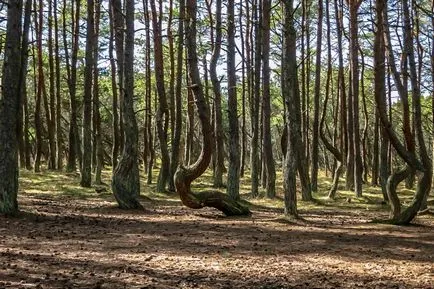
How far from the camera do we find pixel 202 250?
8.20m

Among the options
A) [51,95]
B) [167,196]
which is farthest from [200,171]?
[51,95]

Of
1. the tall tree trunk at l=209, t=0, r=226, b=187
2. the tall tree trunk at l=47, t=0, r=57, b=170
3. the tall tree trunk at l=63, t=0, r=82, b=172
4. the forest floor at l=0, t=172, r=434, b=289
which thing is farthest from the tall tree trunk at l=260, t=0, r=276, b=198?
the tall tree trunk at l=47, t=0, r=57, b=170

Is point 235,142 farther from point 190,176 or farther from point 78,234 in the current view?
point 78,234

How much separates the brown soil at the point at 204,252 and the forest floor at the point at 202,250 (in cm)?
1

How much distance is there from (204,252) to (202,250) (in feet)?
0.58

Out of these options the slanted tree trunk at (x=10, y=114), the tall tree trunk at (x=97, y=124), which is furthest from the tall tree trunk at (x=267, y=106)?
the slanted tree trunk at (x=10, y=114)

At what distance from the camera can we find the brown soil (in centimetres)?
632

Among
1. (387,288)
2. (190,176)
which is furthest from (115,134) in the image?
(387,288)

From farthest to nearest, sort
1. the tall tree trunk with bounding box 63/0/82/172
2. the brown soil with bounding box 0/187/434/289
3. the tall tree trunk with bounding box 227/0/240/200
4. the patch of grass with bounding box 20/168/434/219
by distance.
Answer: the tall tree trunk with bounding box 63/0/82/172 < the patch of grass with bounding box 20/168/434/219 < the tall tree trunk with bounding box 227/0/240/200 < the brown soil with bounding box 0/187/434/289

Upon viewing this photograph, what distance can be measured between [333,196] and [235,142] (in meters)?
6.50

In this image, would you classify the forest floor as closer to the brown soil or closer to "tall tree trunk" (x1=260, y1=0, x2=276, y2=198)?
the brown soil

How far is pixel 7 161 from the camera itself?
1041 centimetres

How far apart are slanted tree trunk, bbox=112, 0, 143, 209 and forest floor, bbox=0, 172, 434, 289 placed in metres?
0.50

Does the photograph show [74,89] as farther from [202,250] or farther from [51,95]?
[202,250]
